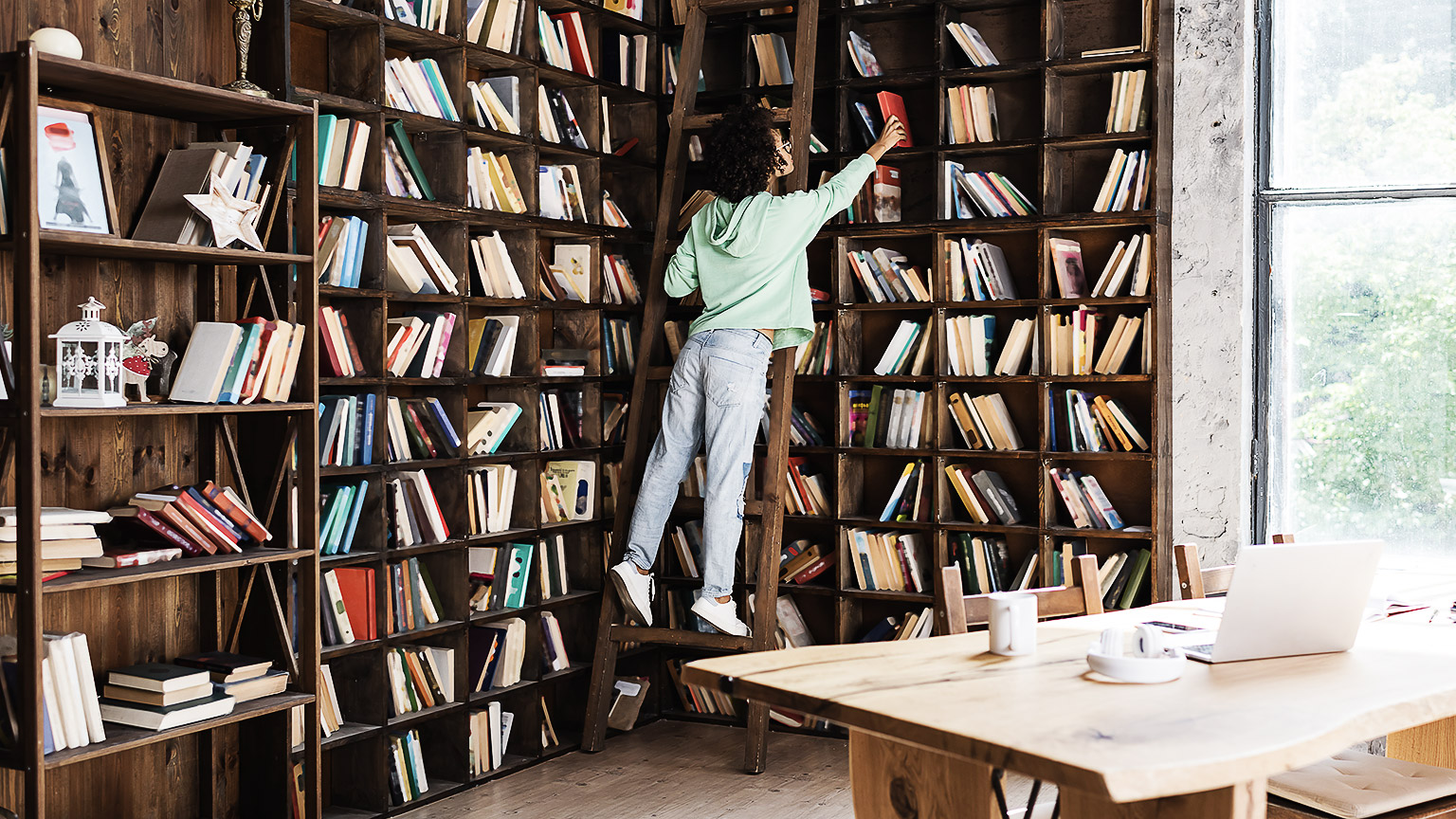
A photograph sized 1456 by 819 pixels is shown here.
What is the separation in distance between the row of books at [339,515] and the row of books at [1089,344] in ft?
7.98

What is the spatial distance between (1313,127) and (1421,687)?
2909 mm

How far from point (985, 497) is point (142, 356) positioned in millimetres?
2871

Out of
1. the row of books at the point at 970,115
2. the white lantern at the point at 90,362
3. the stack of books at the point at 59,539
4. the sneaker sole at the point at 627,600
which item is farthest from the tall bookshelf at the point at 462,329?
the row of books at the point at 970,115

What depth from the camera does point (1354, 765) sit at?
2619 mm

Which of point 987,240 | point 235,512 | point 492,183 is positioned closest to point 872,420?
point 987,240

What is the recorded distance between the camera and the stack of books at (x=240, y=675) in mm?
3160

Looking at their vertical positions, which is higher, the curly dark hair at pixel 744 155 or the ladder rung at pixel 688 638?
the curly dark hair at pixel 744 155

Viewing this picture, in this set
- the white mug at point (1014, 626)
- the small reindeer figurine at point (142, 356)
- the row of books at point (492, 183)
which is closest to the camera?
the white mug at point (1014, 626)

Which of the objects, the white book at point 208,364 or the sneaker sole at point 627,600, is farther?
the sneaker sole at point 627,600

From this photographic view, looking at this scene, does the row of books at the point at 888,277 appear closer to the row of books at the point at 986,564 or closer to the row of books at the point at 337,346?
the row of books at the point at 986,564

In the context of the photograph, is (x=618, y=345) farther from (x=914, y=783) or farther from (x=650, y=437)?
(x=914, y=783)

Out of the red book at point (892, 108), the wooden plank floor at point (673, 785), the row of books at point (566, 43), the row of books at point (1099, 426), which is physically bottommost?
the wooden plank floor at point (673, 785)

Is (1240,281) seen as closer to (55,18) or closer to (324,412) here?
(324,412)

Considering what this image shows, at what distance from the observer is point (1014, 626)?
233 cm
